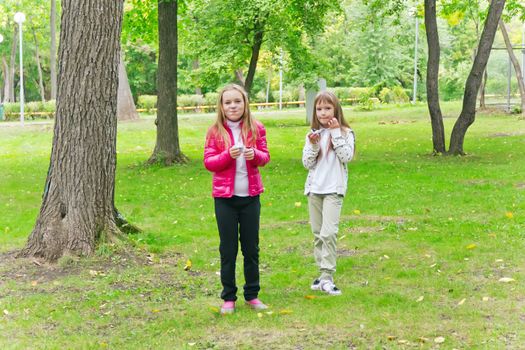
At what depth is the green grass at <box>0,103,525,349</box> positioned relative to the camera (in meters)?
5.95

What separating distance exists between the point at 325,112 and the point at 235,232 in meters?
1.41

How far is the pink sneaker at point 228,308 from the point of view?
6.50 meters

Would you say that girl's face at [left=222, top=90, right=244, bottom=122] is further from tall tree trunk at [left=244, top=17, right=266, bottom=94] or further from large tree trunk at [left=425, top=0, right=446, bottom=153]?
tall tree trunk at [left=244, top=17, right=266, bottom=94]

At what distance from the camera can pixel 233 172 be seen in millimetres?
6344

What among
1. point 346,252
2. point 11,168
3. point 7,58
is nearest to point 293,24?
point 11,168

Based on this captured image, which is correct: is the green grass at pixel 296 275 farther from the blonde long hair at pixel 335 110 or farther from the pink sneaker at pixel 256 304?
the blonde long hair at pixel 335 110

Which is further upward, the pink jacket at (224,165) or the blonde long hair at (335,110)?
the blonde long hair at (335,110)

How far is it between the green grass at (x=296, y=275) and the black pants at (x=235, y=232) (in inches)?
12.0

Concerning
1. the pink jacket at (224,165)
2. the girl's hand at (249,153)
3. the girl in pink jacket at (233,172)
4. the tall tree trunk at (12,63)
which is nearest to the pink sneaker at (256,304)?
the girl in pink jacket at (233,172)

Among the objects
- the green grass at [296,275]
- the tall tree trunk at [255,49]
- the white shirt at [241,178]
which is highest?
the tall tree trunk at [255,49]

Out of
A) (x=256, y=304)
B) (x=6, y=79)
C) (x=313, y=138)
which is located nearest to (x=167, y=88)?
(x=313, y=138)

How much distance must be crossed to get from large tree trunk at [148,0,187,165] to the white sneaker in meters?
11.9

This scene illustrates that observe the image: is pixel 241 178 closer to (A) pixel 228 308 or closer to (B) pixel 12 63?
(A) pixel 228 308

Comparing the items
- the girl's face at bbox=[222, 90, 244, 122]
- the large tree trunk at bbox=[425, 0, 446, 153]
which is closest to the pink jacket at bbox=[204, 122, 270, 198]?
the girl's face at bbox=[222, 90, 244, 122]
